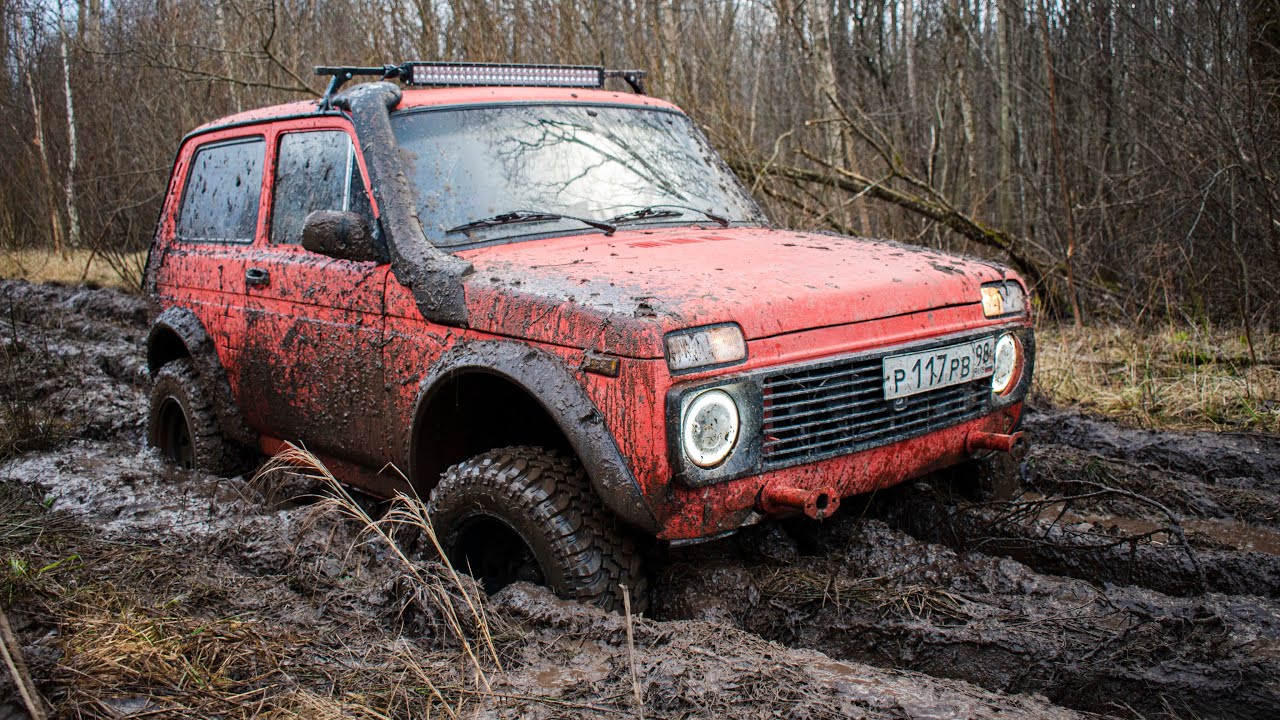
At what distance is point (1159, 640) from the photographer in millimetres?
2656

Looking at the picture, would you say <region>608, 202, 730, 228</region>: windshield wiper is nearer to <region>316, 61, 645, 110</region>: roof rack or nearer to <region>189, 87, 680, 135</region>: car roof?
<region>189, 87, 680, 135</region>: car roof

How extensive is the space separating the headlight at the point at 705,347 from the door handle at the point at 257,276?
7.52 feet

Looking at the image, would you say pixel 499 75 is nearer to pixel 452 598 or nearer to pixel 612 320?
pixel 612 320

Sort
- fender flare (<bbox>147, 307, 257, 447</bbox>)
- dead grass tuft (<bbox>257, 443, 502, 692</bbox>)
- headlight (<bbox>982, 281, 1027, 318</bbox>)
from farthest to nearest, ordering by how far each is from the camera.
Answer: fender flare (<bbox>147, 307, 257, 447</bbox>) < headlight (<bbox>982, 281, 1027, 318</bbox>) < dead grass tuft (<bbox>257, 443, 502, 692</bbox>)

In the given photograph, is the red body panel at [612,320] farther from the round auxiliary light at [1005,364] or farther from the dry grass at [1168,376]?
the dry grass at [1168,376]

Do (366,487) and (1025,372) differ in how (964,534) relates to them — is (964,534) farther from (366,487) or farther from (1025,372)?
(366,487)

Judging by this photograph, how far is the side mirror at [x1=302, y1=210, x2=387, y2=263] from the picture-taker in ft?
11.7

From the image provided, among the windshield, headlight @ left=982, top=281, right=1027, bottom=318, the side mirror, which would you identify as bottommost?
headlight @ left=982, top=281, right=1027, bottom=318

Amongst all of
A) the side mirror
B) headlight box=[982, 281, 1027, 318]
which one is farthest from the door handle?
headlight box=[982, 281, 1027, 318]

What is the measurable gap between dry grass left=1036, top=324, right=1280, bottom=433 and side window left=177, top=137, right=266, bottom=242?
450 cm

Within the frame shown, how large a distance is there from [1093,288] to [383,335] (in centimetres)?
661

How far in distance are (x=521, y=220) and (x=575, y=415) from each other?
1.11m

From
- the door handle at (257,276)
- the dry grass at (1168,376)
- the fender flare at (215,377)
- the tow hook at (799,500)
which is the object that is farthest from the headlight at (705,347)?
the dry grass at (1168,376)

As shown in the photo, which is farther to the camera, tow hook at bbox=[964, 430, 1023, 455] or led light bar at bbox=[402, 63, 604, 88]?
led light bar at bbox=[402, 63, 604, 88]
